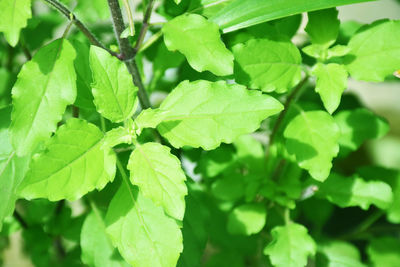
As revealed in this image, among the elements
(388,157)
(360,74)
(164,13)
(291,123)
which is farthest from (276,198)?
(388,157)

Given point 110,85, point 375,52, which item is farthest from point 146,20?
point 375,52

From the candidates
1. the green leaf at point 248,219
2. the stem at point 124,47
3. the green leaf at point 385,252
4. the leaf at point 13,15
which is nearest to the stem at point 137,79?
the stem at point 124,47

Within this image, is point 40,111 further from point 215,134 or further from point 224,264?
point 224,264

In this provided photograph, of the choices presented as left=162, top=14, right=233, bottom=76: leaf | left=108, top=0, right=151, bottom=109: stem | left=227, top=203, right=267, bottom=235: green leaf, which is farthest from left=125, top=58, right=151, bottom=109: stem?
left=227, top=203, right=267, bottom=235: green leaf

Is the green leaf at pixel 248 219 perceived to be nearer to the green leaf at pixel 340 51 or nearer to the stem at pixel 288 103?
the stem at pixel 288 103

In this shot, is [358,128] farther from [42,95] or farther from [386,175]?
[42,95]

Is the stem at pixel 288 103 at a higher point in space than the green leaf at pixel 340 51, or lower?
lower

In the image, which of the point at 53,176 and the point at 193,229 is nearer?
the point at 53,176
